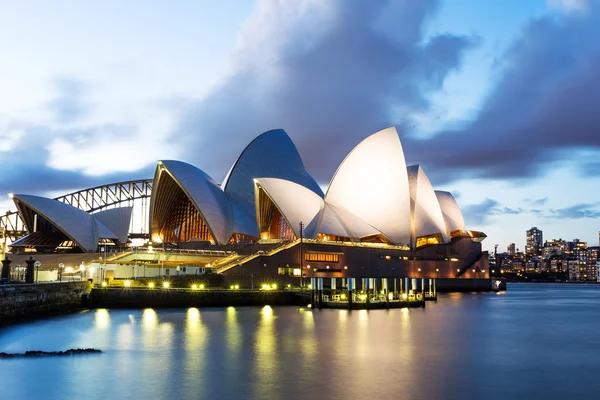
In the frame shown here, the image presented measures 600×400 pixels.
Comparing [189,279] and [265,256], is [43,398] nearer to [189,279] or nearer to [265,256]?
[189,279]

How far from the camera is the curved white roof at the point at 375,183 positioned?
253 ft

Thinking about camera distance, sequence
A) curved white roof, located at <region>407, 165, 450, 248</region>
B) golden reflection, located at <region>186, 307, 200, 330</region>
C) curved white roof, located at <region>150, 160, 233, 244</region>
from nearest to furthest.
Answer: golden reflection, located at <region>186, 307, 200, 330</region>, curved white roof, located at <region>150, 160, 233, 244</region>, curved white roof, located at <region>407, 165, 450, 248</region>

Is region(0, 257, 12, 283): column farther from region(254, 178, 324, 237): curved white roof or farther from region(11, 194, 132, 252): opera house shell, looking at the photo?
region(11, 194, 132, 252): opera house shell

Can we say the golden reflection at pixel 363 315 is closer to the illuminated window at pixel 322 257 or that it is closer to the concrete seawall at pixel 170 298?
the concrete seawall at pixel 170 298

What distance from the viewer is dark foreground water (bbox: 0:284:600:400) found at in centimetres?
2025

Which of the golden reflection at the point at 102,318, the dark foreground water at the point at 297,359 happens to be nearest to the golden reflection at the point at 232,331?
the dark foreground water at the point at 297,359

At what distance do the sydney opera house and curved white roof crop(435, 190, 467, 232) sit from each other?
6389 millimetres

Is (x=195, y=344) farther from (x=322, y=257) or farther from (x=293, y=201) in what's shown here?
(x=293, y=201)

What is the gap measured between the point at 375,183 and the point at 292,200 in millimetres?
11425

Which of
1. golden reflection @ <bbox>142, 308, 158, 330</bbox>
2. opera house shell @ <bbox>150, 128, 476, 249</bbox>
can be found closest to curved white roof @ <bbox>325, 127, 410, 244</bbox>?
opera house shell @ <bbox>150, 128, 476, 249</bbox>

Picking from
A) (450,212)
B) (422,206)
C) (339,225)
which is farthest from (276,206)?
(450,212)

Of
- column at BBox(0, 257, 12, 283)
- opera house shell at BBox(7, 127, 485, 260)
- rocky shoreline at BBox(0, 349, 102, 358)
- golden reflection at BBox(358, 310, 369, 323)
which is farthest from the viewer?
opera house shell at BBox(7, 127, 485, 260)

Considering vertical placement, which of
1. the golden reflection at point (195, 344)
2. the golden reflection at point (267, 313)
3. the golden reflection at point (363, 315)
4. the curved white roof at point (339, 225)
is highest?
the curved white roof at point (339, 225)

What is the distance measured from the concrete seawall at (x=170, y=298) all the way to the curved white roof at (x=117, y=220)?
165 feet
